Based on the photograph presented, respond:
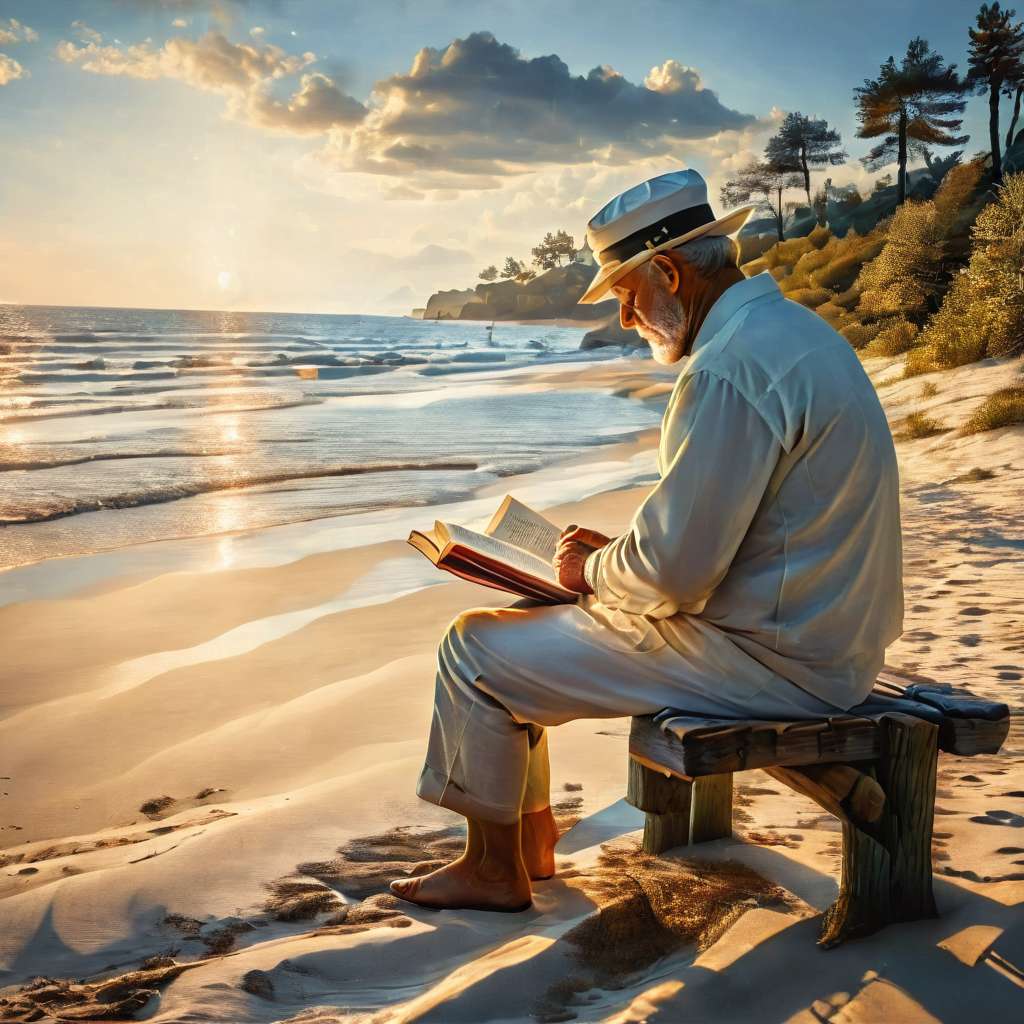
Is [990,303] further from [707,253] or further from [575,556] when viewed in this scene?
[575,556]

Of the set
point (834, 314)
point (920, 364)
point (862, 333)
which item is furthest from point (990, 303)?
point (834, 314)

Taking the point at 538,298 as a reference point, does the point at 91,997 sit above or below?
below

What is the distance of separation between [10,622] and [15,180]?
76.3m

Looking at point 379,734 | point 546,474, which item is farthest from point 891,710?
point 546,474

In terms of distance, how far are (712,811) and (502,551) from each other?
98 centimetres

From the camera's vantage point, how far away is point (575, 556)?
2.58 metres

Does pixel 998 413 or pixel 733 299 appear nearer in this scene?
pixel 733 299

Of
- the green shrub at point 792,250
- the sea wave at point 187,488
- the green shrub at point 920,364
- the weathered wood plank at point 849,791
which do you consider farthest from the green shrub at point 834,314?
the weathered wood plank at point 849,791

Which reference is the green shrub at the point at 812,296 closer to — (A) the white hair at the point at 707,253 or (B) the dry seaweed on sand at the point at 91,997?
(A) the white hair at the point at 707,253

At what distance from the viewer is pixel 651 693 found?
91.7 inches

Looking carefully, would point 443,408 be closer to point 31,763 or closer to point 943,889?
point 31,763

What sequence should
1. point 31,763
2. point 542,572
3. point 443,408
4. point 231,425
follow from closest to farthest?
point 542,572, point 31,763, point 231,425, point 443,408

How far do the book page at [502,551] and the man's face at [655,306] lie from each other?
23.5 inches

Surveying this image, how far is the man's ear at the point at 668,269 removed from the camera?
7.86ft
